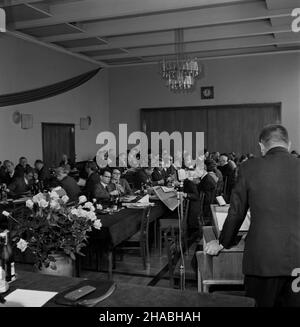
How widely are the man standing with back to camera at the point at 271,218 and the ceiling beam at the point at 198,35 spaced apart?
9489mm

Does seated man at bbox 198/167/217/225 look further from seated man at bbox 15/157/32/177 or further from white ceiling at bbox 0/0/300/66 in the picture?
white ceiling at bbox 0/0/300/66

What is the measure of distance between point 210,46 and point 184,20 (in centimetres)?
342

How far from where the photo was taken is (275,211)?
2467 mm

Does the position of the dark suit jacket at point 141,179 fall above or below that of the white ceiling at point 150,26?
below

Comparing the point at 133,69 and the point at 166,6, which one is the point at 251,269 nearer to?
the point at 166,6

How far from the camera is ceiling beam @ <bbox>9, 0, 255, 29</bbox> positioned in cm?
872

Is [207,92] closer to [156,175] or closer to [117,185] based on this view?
[156,175]

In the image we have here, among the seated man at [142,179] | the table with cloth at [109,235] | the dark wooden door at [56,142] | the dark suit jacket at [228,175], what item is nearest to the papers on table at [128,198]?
the table with cloth at [109,235]

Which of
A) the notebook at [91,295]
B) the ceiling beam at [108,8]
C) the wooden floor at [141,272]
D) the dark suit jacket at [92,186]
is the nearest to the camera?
the notebook at [91,295]

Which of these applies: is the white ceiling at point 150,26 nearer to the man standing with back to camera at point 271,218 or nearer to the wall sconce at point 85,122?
the wall sconce at point 85,122

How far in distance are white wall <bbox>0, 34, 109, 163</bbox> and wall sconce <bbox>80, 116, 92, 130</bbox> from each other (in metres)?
0.15

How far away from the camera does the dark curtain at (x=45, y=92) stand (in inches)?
424
